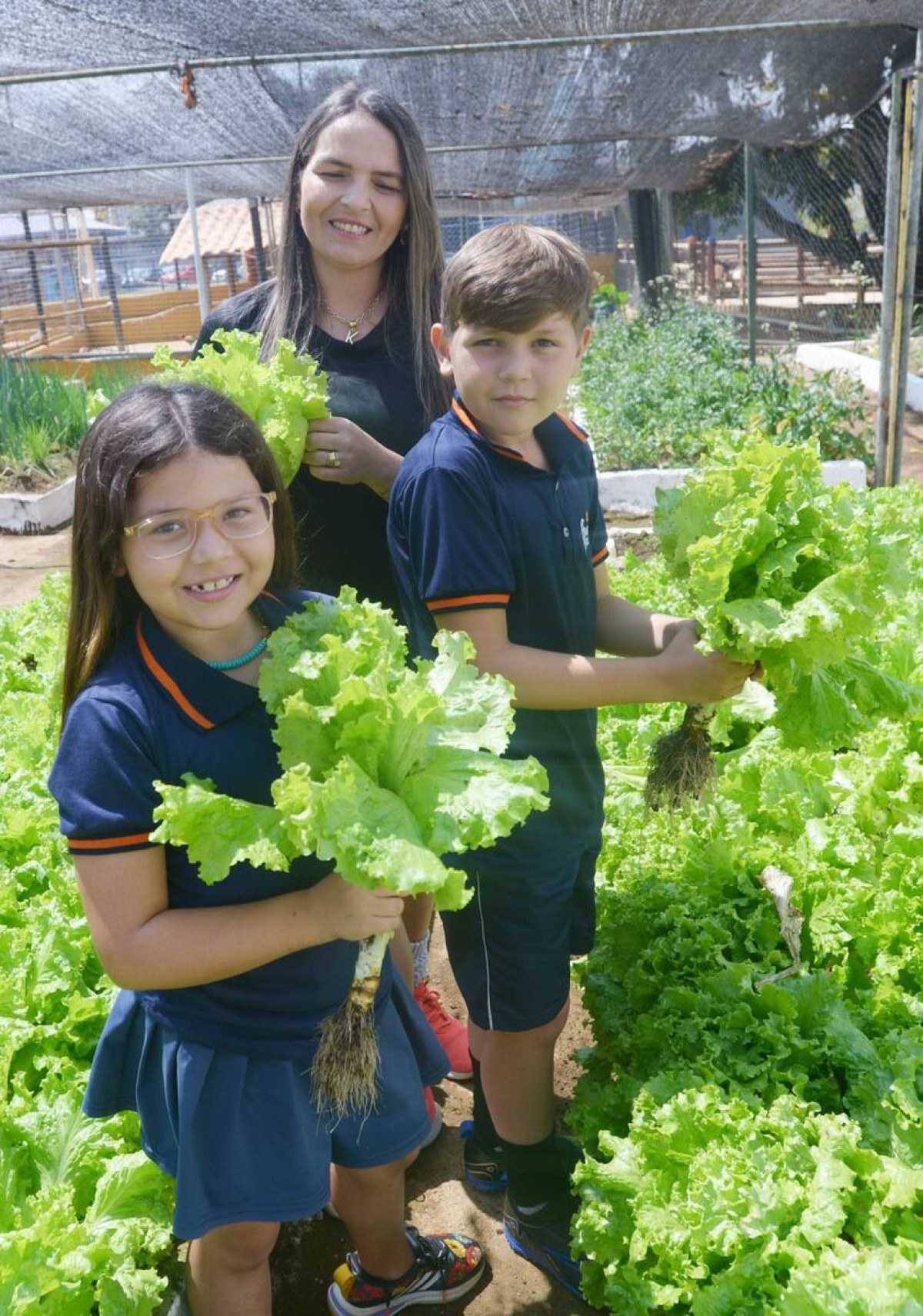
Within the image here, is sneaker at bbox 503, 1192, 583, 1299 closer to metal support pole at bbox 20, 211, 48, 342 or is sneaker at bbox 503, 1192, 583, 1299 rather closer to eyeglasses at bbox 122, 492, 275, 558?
eyeglasses at bbox 122, 492, 275, 558

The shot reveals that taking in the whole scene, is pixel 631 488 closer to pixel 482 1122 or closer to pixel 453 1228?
pixel 482 1122

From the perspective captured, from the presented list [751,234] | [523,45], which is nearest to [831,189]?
[751,234]

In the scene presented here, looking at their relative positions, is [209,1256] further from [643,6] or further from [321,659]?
[643,6]

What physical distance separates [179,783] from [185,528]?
45 cm

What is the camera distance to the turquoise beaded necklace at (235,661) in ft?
7.08

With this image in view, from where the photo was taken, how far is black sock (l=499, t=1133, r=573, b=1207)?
284 centimetres

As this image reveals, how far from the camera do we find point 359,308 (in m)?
3.08

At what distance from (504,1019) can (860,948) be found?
933 millimetres

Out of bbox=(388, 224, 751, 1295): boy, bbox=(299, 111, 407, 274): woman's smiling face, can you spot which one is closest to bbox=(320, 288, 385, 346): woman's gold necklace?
bbox=(299, 111, 407, 274): woman's smiling face

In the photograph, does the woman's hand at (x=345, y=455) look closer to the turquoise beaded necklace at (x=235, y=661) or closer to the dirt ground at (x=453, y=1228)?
the turquoise beaded necklace at (x=235, y=661)

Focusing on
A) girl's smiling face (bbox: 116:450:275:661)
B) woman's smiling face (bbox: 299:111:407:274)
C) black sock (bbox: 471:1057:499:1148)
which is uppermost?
woman's smiling face (bbox: 299:111:407:274)

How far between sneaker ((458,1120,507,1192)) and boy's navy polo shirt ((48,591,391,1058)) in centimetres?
112

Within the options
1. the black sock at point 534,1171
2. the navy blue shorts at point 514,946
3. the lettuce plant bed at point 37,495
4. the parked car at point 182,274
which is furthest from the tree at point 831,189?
Answer: the parked car at point 182,274

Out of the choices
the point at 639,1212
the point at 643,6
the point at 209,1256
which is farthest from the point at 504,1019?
the point at 643,6
